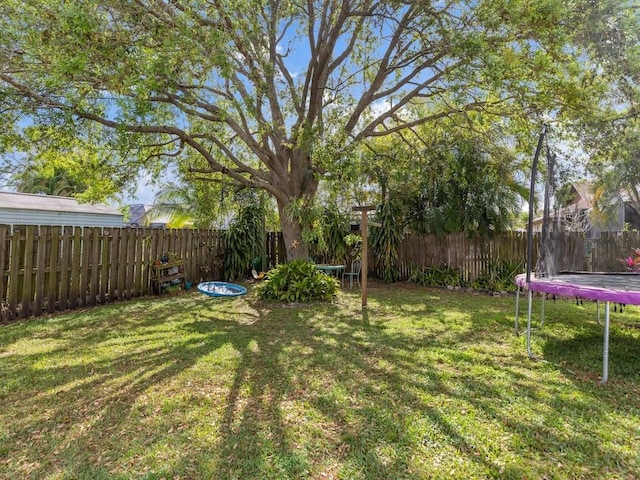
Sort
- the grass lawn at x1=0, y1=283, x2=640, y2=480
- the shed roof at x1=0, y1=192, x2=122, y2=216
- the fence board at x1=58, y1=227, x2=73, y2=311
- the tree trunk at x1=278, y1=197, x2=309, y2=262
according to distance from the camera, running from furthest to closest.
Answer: the shed roof at x1=0, y1=192, x2=122, y2=216
the tree trunk at x1=278, y1=197, x2=309, y2=262
the fence board at x1=58, y1=227, x2=73, y2=311
the grass lawn at x1=0, y1=283, x2=640, y2=480

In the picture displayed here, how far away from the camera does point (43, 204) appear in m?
13.3

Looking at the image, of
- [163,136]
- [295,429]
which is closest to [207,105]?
[163,136]

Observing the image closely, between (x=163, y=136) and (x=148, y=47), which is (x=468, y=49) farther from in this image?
(x=163, y=136)

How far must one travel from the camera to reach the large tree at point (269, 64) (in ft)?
14.8

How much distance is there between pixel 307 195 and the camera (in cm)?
763

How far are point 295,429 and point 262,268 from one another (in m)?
7.58

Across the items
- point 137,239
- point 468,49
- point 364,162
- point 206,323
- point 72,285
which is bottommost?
point 206,323

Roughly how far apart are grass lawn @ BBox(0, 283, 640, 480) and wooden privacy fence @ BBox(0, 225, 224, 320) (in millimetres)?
542

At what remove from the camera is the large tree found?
4.50m

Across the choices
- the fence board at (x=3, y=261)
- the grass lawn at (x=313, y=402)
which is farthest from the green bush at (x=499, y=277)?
the fence board at (x=3, y=261)

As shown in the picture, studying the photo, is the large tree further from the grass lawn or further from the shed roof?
the shed roof

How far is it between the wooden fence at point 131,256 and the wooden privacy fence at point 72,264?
0.01 metres

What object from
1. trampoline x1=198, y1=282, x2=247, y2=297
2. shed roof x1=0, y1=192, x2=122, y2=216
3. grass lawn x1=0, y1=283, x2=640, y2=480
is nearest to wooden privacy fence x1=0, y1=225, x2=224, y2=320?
grass lawn x1=0, y1=283, x2=640, y2=480

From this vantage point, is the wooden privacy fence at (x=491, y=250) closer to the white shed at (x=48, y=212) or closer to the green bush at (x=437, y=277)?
the green bush at (x=437, y=277)
